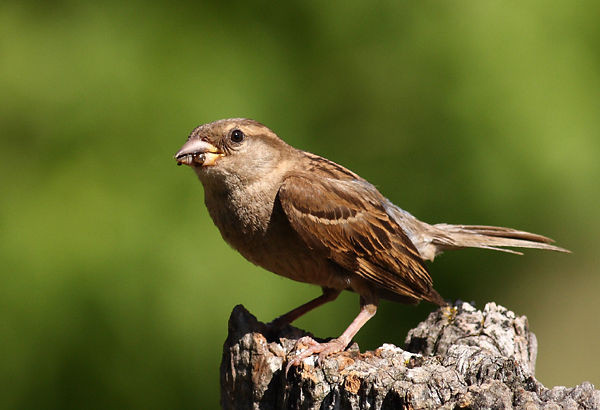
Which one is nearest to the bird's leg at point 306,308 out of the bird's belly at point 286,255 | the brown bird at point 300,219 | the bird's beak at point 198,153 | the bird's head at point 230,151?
the brown bird at point 300,219

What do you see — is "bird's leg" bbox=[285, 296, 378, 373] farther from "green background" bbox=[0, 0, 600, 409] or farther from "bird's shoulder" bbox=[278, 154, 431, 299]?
"green background" bbox=[0, 0, 600, 409]

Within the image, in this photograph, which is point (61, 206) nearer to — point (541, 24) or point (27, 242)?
point (27, 242)

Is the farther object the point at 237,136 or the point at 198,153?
the point at 237,136

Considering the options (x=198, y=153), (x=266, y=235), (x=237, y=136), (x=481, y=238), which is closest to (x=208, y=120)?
(x=237, y=136)

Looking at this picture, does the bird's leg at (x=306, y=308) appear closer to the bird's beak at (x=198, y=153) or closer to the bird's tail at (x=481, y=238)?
the bird's tail at (x=481, y=238)

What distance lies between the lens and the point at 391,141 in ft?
19.6

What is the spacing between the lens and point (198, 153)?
4.57 metres

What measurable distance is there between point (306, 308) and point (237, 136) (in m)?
1.14

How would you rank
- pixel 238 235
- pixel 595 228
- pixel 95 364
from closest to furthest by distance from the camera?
pixel 238 235 < pixel 95 364 < pixel 595 228

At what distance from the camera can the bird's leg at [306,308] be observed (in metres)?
4.91

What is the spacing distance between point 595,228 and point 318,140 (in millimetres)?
2019

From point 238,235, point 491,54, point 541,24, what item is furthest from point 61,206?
point 541,24

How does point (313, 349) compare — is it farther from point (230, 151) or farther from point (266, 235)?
point (230, 151)

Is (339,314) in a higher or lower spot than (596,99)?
lower
